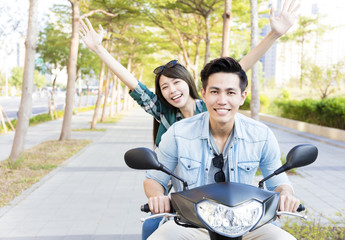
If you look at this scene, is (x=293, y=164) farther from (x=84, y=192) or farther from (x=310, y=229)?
(x=84, y=192)

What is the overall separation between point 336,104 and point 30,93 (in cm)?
1132

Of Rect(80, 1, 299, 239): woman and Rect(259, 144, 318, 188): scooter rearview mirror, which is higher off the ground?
Rect(80, 1, 299, 239): woman

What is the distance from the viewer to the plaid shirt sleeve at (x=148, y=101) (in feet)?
11.2

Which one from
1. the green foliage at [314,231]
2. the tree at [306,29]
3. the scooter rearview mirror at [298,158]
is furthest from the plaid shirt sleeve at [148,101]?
the tree at [306,29]

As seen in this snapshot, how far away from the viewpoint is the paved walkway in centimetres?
500

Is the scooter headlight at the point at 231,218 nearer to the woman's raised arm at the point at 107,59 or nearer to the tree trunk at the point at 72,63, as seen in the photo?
the woman's raised arm at the point at 107,59

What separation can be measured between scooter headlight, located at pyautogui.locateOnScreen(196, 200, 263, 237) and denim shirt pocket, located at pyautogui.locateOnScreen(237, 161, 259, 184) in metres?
0.56

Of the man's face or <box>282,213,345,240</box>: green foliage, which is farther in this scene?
<box>282,213,345,240</box>: green foliage

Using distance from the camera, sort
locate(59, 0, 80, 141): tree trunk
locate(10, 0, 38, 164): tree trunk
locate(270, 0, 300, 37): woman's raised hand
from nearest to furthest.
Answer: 1. locate(270, 0, 300, 37): woman's raised hand
2. locate(10, 0, 38, 164): tree trunk
3. locate(59, 0, 80, 141): tree trunk

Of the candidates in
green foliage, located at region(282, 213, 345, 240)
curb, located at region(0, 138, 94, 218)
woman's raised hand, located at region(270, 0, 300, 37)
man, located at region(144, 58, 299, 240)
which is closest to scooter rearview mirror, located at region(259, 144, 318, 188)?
man, located at region(144, 58, 299, 240)

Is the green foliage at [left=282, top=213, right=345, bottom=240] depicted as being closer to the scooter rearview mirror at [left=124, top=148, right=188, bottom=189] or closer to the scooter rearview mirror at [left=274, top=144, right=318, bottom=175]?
the scooter rearview mirror at [left=274, top=144, right=318, bottom=175]

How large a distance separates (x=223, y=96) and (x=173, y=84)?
3.57ft

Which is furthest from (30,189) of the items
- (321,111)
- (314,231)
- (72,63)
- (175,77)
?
(321,111)

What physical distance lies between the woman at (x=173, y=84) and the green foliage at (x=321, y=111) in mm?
12784
